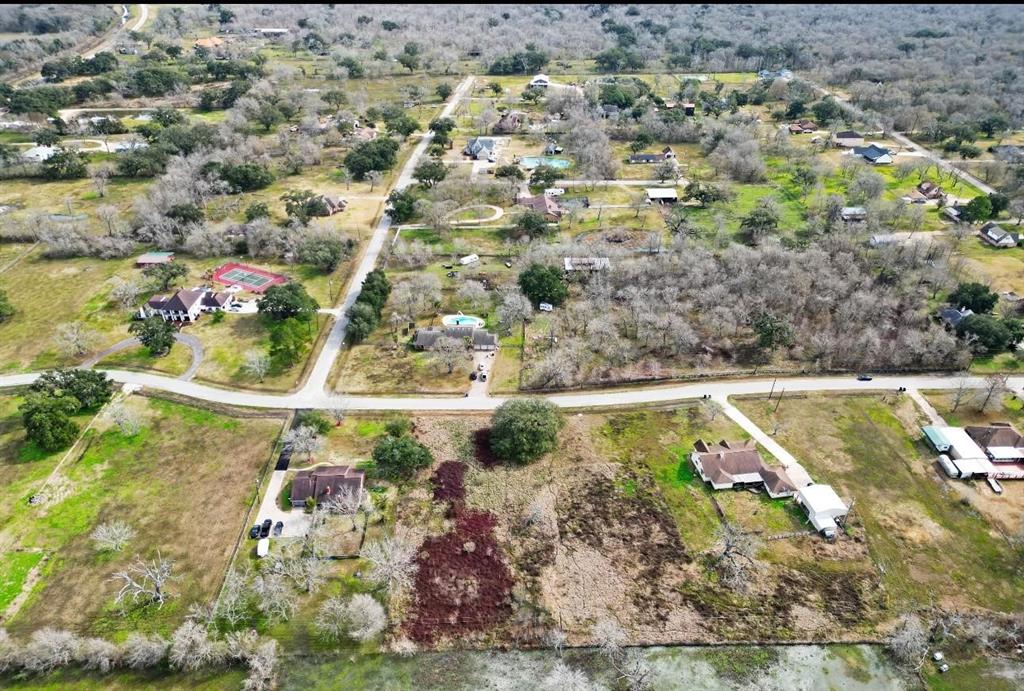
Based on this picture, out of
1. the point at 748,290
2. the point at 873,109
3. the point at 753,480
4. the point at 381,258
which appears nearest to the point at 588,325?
the point at 748,290

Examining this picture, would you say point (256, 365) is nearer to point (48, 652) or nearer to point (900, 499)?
point (48, 652)

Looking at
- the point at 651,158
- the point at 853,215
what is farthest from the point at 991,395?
the point at 651,158

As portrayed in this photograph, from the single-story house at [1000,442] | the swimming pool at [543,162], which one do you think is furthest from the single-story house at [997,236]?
the swimming pool at [543,162]

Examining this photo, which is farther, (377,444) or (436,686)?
(377,444)

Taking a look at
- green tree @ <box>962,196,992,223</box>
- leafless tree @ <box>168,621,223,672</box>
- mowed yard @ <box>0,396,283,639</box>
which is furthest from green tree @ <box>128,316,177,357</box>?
green tree @ <box>962,196,992,223</box>

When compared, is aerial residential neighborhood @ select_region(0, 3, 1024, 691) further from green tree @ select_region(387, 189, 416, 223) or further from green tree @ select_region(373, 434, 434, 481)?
green tree @ select_region(387, 189, 416, 223)

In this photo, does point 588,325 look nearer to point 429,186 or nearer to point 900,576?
point 900,576

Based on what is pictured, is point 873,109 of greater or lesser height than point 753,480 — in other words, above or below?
above

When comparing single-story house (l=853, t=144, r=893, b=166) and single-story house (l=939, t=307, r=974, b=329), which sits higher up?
single-story house (l=853, t=144, r=893, b=166)

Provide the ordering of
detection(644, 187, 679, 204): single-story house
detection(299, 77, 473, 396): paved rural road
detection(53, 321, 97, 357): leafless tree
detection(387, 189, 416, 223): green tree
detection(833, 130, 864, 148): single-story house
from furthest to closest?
detection(833, 130, 864, 148): single-story house, detection(644, 187, 679, 204): single-story house, detection(387, 189, 416, 223): green tree, detection(53, 321, 97, 357): leafless tree, detection(299, 77, 473, 396): paved rural road
